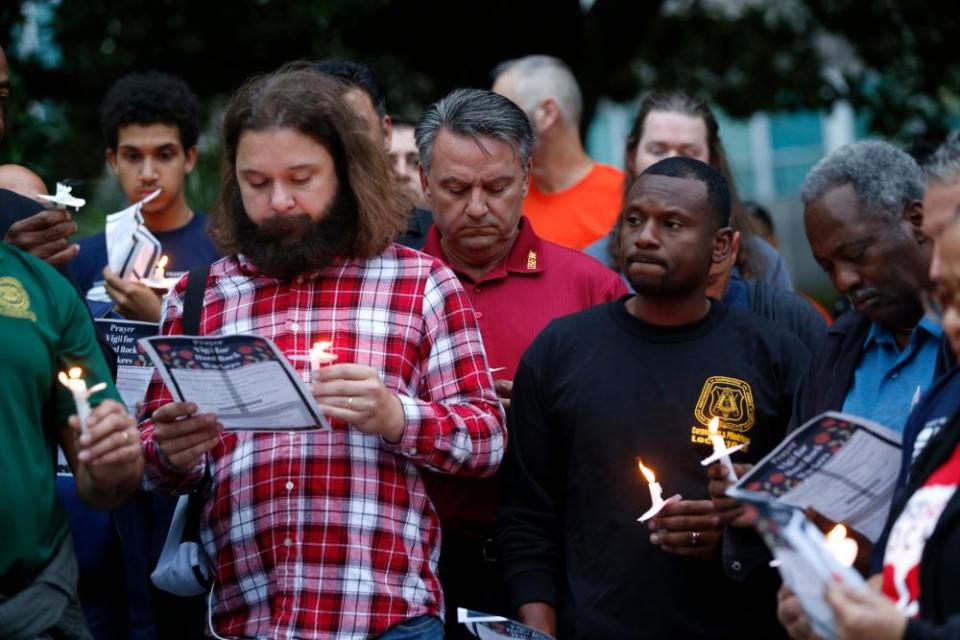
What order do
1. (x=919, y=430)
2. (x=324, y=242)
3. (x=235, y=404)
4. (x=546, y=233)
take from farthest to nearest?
1. (x=546, y=233)
2. (x=324, y=242)
3. (x=235, y=404)
4. (x=919, y=430)

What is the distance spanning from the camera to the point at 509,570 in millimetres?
4484

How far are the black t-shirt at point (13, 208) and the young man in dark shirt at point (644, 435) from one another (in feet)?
5.24

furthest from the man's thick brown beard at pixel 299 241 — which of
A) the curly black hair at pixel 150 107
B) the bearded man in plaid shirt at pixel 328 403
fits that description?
the curly black hair at pixel 150 107

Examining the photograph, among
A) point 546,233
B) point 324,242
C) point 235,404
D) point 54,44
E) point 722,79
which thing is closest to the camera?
point 235,404

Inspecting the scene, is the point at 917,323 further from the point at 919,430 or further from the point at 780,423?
the point at 919,430

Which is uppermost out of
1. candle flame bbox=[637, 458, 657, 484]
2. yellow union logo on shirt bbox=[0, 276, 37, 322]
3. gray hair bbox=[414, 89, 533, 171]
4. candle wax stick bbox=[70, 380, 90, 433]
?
gray hair bbox=[414, 89, 533, 171]

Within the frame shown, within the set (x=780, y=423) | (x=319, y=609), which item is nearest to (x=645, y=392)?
(x=780, y=423)

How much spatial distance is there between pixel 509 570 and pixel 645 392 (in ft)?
2.18

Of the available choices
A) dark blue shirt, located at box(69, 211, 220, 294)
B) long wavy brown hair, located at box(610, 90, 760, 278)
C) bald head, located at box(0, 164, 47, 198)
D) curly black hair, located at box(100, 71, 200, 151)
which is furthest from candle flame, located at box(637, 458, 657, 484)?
curly black hair, located at box(100, 71, 200, 151)

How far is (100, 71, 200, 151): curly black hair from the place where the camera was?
22.1 feet

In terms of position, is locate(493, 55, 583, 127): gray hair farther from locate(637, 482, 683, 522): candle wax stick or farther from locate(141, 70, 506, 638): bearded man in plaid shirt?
locate(637, 482, 683, 522): candle wax stick

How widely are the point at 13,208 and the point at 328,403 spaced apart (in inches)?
56.2

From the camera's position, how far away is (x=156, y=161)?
21.9 ft

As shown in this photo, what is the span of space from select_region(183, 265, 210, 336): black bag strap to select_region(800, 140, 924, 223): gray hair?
5.99ft
